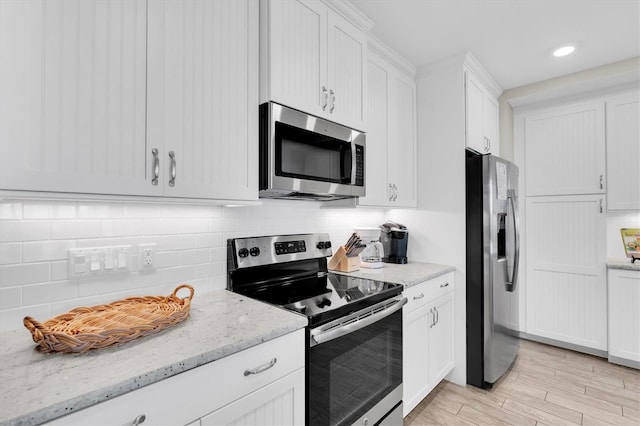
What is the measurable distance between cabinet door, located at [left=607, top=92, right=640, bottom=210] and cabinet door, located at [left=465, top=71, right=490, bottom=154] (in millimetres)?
1155

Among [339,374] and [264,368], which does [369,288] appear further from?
[264,368]

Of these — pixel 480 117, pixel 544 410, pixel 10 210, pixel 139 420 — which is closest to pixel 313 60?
pixel 10 210

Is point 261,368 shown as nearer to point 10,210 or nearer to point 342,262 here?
point 10,210

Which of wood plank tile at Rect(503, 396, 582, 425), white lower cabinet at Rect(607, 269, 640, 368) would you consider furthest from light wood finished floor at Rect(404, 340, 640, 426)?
white lower cabinet at Rect(607, 269, 640, 368)

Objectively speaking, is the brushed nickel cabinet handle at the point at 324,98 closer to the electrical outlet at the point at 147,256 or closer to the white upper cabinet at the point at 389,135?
the white upper cabinet at the point at 389,135

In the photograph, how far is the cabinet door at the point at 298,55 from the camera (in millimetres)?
1505

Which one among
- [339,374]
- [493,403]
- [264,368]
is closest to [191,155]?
[264,368]

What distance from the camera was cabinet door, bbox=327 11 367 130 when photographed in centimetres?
181

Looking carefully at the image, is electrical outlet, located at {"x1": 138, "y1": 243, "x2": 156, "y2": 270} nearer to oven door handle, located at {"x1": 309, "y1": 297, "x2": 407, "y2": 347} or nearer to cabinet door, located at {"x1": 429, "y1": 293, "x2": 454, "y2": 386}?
oven door handle, located at {"x1": 309, "y1": 297, "x2": 407, "y2": 347}

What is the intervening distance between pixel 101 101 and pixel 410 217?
2.37 meters

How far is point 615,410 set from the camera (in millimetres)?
2154

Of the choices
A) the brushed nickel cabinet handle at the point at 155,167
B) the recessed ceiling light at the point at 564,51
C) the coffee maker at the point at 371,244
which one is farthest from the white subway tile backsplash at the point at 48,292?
the recessed ceiling light at the point at 564,51

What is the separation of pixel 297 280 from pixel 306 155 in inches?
30.3

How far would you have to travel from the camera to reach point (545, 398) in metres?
2.29
